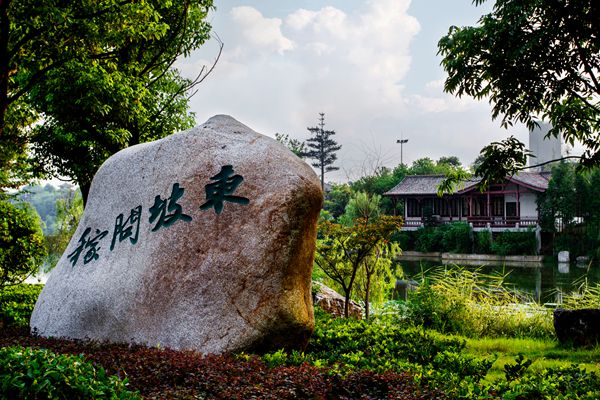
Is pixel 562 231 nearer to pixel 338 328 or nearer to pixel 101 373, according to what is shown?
pixel 338 328

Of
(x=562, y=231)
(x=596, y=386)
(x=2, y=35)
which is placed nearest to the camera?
(x=596, y=386)

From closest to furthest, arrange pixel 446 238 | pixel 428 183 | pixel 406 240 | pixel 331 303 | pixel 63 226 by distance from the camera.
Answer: pixel 331 303
pixel 63 226
pixel 446 238
pixel 406 240
pixel 428 183

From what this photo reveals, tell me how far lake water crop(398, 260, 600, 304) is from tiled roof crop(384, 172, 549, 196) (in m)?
5.03

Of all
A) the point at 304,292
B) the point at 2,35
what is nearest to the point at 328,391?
the point at 304,292

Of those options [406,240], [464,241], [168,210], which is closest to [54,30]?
[168,210]

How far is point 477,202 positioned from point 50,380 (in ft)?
96.5

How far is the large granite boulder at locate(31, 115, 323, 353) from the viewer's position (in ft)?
12.8

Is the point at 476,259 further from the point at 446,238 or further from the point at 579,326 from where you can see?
the point at 579,326

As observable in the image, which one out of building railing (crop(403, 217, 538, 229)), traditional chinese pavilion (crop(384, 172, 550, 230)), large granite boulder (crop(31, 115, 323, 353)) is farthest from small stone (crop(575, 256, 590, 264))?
large granite boulder (crop(31, 115, 323, 353))

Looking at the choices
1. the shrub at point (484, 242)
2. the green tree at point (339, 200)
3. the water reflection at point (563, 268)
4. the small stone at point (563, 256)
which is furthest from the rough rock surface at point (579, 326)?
the green tree at point (339, 200)

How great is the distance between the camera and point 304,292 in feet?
13.5

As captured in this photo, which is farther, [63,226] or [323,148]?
[323,148]

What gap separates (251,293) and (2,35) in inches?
177

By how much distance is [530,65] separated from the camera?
5504mm
